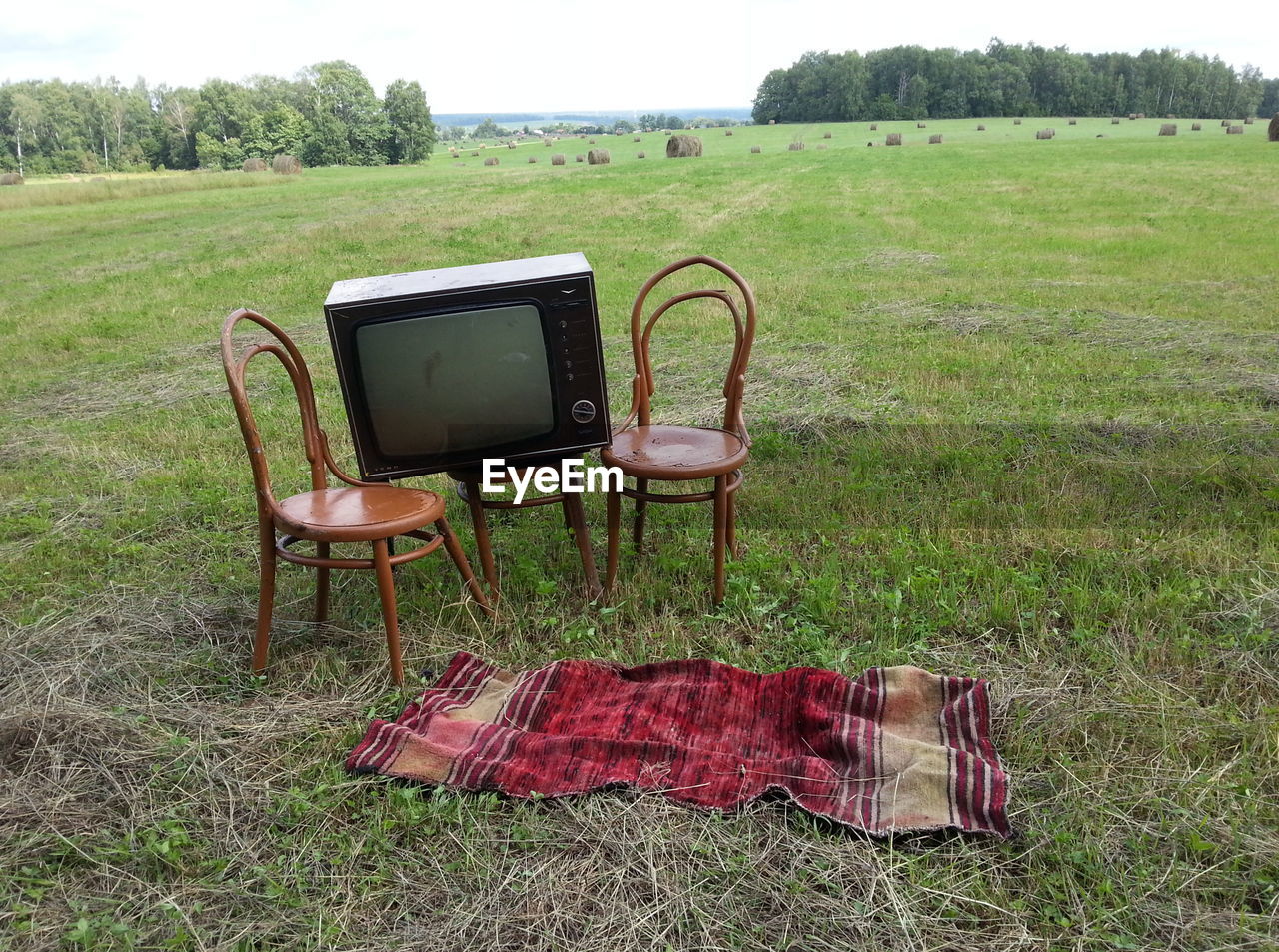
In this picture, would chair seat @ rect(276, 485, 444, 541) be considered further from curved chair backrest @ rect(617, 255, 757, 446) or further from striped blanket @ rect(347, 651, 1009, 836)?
curved chair backrest @ rect(617, 255, 757, 446)

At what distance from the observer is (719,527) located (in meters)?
3.66

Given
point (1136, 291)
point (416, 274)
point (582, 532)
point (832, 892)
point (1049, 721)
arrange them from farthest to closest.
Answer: point (1136, 291) < point (582, 532) < point (416, 274) < point (1049, 721) < point (832, 892)

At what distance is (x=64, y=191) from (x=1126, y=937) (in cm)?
2912

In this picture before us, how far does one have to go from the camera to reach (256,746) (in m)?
2.91

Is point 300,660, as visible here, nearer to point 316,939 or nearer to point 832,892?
point 316,939

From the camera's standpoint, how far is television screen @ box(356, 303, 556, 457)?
330cm

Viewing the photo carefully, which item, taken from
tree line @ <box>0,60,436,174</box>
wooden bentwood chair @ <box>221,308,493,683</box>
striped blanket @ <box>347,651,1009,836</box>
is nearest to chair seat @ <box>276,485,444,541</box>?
wooden bentwood chair @ <box>221,308,493,683</box>

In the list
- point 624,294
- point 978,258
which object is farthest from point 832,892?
point 978,258

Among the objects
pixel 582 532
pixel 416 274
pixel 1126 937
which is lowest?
pixel 1126 937

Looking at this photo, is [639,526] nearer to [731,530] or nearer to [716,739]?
[731,530]

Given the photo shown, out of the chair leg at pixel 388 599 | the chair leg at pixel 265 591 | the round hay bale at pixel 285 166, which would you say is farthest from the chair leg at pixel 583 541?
the round hay bale at pixel 285 166

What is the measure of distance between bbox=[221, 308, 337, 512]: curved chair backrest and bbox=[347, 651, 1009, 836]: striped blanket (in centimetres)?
91

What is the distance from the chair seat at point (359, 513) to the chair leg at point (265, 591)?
0.11 metres

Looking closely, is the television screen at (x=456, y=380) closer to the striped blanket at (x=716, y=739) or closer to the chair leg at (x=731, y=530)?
the striped blanket at (x=716, y=739)
